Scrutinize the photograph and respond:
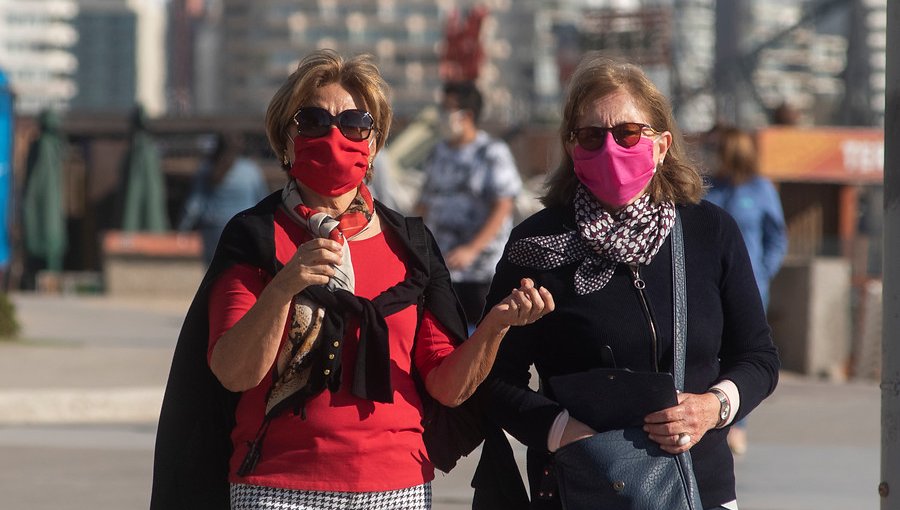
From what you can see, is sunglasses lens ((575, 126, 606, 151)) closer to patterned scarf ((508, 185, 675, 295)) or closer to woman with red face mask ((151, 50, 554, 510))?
patterned scarf ((508, 185, 675, 295))

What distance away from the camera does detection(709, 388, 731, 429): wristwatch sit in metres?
3.25

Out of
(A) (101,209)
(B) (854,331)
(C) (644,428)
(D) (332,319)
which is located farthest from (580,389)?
(A) (101,209)

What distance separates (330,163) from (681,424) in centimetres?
90

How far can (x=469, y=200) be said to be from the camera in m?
7.45

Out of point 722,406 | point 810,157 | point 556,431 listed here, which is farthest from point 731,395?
point 810,157

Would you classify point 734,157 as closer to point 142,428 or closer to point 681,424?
point 142,428

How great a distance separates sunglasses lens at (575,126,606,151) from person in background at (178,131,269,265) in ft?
27.1

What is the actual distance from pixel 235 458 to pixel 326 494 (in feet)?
0.74

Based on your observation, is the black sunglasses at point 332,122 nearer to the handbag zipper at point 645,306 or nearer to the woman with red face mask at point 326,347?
the woman with red face mask at point 326,347

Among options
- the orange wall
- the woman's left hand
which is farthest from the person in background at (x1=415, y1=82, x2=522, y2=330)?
the orange wall

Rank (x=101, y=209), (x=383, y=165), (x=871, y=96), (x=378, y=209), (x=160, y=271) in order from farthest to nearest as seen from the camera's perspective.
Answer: (x=871, y=96), (x=101, y=209), (x=160, y=271), (x=383, y=165), (x=378, y=209)

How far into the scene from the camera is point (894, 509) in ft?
13.2

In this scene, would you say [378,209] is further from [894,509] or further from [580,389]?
[894,509]

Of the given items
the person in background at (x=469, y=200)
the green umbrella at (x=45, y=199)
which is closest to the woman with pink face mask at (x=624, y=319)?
the person in background at (x=469, y=200)
